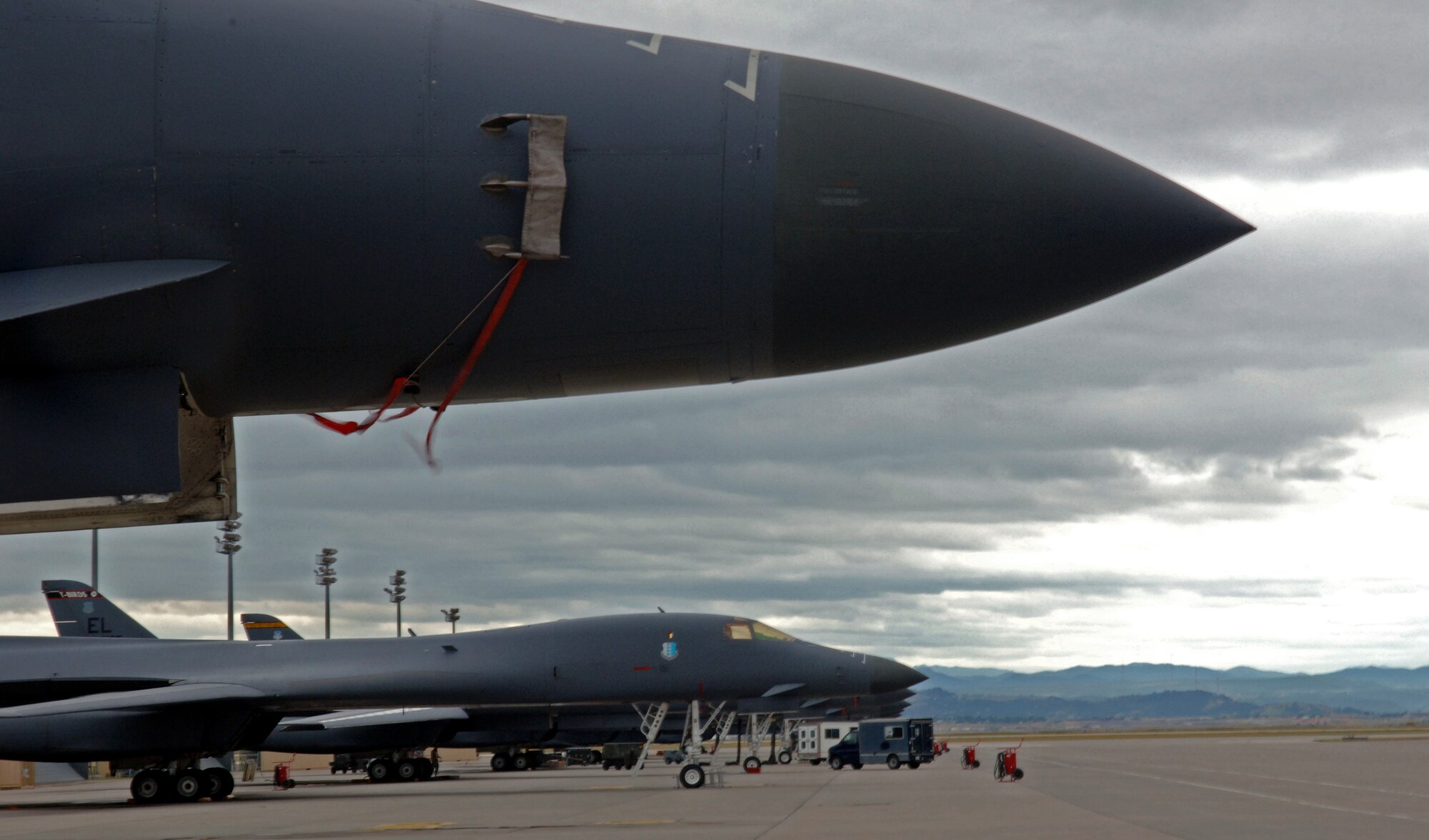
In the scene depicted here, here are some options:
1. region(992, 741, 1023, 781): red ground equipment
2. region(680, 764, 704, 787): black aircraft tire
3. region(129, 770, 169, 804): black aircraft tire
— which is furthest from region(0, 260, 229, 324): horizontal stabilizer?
region(992, 741, 1023, 781): red ground equipment

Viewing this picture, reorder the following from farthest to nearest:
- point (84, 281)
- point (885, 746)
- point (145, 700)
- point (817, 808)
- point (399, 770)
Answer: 1. point (885, 746)
2. point (399, 770)
3. point (145, 700)
4. point (817, 808)
5. point (84, 281)

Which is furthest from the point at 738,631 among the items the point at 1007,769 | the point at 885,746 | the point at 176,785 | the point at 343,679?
the point at 885,746

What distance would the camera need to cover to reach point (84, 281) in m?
5.58

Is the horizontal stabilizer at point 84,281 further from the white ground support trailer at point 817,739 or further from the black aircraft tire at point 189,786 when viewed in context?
the white ground support trailer at point 817,739

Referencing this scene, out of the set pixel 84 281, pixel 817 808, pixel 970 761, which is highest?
pixel 84 281

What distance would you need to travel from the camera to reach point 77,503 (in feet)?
18.8

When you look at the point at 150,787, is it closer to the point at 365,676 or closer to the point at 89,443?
the point at 365,676

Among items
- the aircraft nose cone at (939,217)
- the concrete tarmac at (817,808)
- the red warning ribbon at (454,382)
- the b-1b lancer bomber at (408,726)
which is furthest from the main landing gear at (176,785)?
the aircraft nose cone at (939,217)

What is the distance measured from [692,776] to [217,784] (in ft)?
32.7

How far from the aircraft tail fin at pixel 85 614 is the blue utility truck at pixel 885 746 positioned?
21.9 metres

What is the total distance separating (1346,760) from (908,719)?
14.1 metres

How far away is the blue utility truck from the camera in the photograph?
44438mm

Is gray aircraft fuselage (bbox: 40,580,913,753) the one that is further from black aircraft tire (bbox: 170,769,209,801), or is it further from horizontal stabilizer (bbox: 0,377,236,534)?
horizontal stabilizer (bbox: 0,377,236,534)

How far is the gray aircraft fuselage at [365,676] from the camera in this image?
27781 mm
